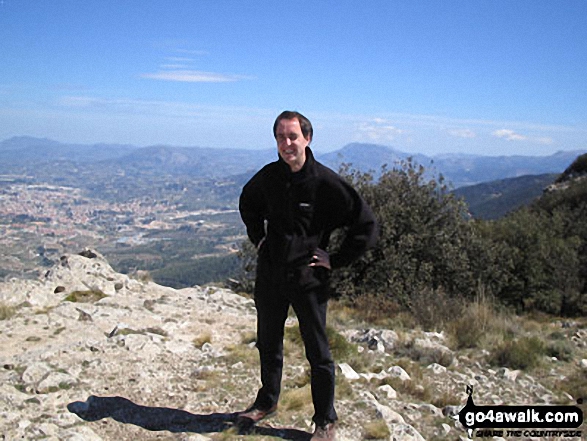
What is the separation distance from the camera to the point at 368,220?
10.7 ft

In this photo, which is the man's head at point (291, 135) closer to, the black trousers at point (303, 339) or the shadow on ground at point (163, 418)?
the black trousers at point (303, 339)

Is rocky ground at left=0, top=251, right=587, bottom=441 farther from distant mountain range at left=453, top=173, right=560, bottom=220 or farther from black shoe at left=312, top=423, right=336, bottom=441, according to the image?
distant mountain range at left=453, top=173, right=560, bottom=220

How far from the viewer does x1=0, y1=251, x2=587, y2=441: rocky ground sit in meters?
3.81

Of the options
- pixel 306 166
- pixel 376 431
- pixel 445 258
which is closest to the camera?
pixel 306 166

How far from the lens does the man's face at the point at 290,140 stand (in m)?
3.08

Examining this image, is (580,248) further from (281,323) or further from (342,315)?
(281,323)

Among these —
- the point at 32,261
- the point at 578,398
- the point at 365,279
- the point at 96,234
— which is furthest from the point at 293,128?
the point at 96,234

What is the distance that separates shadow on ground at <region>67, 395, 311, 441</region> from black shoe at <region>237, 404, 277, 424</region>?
0.19ft

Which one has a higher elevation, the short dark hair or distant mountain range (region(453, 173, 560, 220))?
the short dark hair

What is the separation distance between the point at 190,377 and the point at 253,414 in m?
1.33

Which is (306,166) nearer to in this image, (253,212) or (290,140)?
(290,140)

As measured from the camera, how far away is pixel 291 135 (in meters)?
3.09

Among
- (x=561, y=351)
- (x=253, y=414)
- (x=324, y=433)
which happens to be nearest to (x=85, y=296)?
(x=253, y=414)

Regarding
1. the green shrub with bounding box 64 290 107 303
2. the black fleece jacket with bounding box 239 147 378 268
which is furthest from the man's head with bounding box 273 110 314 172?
the green shrub with bounding box 64 290 107 303
